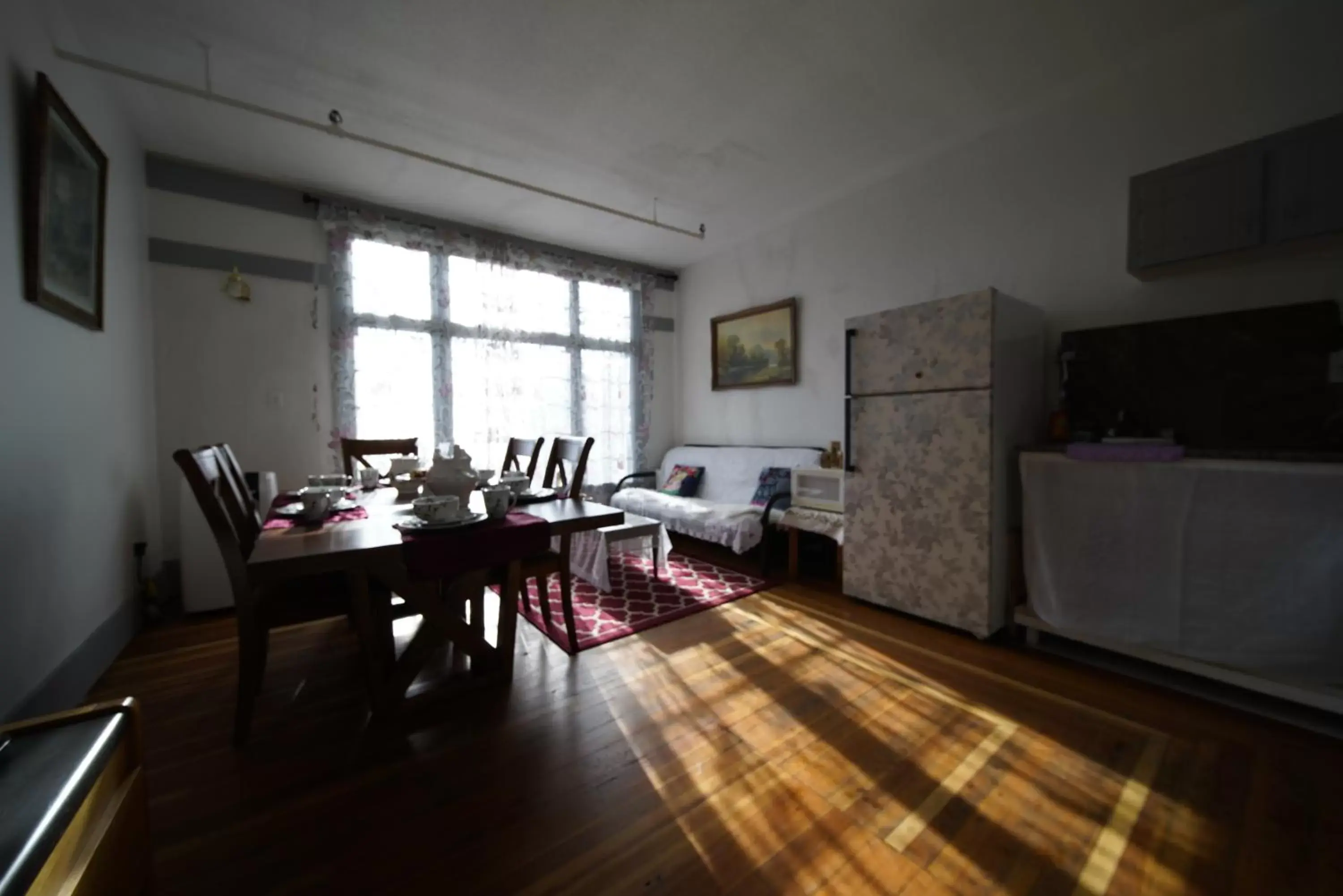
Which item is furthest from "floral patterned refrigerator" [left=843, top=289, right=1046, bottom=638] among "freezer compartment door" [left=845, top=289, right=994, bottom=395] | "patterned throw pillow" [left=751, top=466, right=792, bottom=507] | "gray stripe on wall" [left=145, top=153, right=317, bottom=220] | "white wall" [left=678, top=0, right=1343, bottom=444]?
"gray stripe on wall" [left=145, top=153, right=317, bottom=220]

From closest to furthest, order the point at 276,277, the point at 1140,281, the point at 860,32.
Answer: the point at 860,32 < the point at 1140,281 < the point at 276,277

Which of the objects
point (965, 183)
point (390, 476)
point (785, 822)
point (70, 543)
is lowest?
point (785, 822)

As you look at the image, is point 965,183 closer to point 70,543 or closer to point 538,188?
point 538,188

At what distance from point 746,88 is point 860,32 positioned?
1.79ft

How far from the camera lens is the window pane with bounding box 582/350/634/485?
4.73m

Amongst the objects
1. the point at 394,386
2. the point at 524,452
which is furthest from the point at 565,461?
the point at 394,386

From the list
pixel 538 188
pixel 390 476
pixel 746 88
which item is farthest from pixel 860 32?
pixel 390 476

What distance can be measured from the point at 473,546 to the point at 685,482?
10.1 ft

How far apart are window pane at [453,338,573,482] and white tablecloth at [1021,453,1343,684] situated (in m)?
3.11

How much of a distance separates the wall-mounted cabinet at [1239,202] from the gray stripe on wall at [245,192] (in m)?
4.07

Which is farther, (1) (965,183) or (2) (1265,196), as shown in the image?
(1) (965,183)

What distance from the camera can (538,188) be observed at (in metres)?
3.35

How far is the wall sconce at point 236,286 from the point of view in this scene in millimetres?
3154

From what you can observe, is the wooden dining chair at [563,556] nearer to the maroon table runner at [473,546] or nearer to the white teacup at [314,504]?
the maroon table runner at [473,546]
